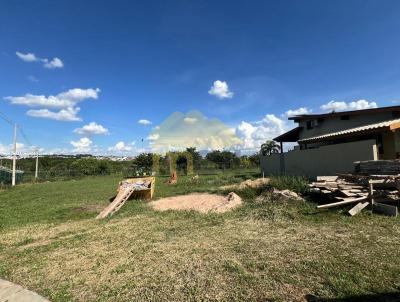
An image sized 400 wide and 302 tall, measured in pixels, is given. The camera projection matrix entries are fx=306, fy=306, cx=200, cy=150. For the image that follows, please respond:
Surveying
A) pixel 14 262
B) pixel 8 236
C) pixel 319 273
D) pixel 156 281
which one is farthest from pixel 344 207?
pixel 8 236

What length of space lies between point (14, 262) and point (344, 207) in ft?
27.1

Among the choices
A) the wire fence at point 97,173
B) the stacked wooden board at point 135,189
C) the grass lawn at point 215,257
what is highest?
the wire fence at point 97,173

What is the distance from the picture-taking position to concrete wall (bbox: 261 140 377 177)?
13664 millimetres

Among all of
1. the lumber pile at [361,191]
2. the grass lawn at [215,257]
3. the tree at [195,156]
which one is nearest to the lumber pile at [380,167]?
the lumber pile at [361,191]

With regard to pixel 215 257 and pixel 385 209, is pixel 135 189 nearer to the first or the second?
→ pixel 215 257

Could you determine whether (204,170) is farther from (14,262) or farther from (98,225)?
(14,262)

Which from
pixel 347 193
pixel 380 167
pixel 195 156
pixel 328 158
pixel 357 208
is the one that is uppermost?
pixel 195 156

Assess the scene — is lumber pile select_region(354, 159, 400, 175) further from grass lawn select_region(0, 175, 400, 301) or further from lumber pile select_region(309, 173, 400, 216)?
grass lawn select_region(0, 175, 400, 301)

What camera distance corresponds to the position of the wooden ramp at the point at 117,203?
10.5 meters

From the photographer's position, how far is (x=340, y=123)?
21297 mm

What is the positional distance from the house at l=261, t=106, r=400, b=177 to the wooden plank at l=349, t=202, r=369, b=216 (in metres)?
5.88

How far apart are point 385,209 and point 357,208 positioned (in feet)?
2.14

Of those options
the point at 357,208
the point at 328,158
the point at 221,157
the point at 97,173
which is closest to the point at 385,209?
the point at 357,208

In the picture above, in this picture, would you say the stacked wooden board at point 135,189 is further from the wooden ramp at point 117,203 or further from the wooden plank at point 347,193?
the wooden plank at point 347,193
